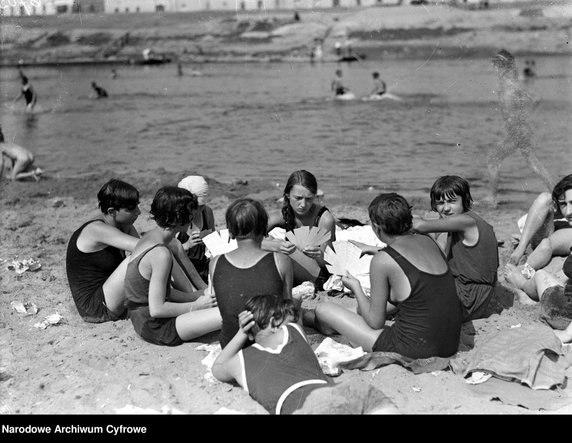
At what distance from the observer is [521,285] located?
517 cm

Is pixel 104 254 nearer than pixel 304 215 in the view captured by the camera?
Yes

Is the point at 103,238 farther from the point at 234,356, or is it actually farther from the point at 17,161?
the point at 17,161

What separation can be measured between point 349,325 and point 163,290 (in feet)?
3.98

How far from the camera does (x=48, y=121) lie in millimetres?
17516

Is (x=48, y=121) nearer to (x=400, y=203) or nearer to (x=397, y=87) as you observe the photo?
(x=397, y=87)

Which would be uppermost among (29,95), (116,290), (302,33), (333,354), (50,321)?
(302,33)

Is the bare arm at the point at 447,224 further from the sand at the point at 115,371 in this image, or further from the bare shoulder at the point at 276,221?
the bare shoulder at the point at 276,221

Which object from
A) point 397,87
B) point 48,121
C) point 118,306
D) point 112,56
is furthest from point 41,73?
point 118,306

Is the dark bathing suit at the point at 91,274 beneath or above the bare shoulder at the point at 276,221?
beneath

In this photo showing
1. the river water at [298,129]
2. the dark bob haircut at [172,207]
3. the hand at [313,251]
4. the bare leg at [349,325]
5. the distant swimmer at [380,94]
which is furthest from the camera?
the distant swimmer at [380,94]

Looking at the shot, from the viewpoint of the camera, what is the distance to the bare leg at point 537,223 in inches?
218

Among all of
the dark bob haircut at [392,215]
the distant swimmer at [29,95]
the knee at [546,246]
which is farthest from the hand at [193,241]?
the distant swimmer at [29,95]

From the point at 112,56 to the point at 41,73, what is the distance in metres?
8.26

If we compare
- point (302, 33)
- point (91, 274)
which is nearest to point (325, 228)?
point (91, 274)
